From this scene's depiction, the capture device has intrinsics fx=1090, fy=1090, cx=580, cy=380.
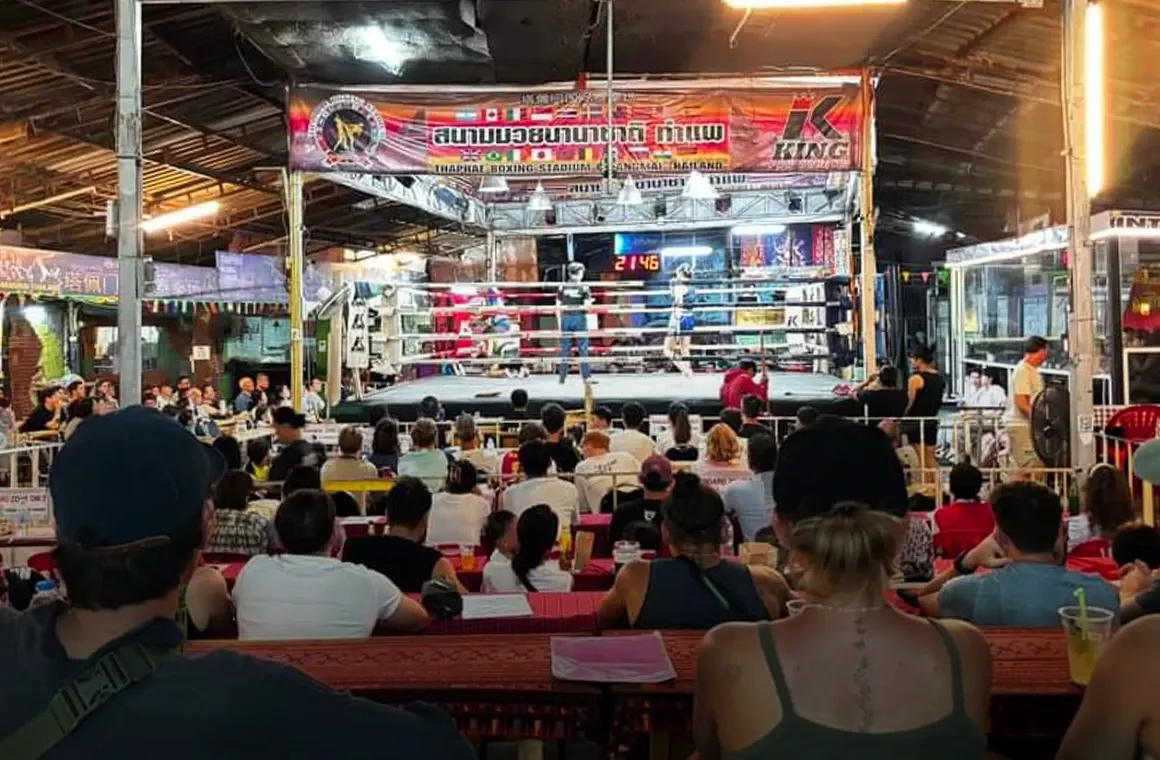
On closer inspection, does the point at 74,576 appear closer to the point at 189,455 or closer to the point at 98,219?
the point at 189,455

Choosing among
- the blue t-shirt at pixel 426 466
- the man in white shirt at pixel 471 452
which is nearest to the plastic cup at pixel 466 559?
the blue t-shirt at pixel 426 466

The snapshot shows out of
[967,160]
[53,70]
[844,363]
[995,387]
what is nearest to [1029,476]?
[995,387]

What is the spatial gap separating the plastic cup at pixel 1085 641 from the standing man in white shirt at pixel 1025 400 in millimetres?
7183

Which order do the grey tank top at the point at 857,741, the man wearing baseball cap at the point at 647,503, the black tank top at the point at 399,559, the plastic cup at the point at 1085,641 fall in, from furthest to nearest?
1. the man wearing baseball cap at the point at 647,503
2. the black tank top at the point at 399,559
3. the plastic cup at the point at 1085,641
4. the grey tank top at the point at 857,741

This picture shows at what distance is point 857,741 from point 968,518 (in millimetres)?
3500

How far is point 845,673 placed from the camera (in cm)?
182

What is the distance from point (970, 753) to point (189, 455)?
4.38 feet

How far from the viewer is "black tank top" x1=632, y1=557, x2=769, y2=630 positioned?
118 inches

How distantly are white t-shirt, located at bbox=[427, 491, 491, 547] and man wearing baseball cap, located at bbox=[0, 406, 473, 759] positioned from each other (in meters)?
3.95

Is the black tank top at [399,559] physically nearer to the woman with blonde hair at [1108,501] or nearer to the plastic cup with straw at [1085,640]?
the plastic cup with straw at [1085,640]

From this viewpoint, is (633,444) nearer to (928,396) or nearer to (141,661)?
(928,396)

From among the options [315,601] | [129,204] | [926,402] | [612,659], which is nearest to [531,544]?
[315,601]

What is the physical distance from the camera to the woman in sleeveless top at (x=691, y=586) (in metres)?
3.00

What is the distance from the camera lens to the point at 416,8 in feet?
27.8
